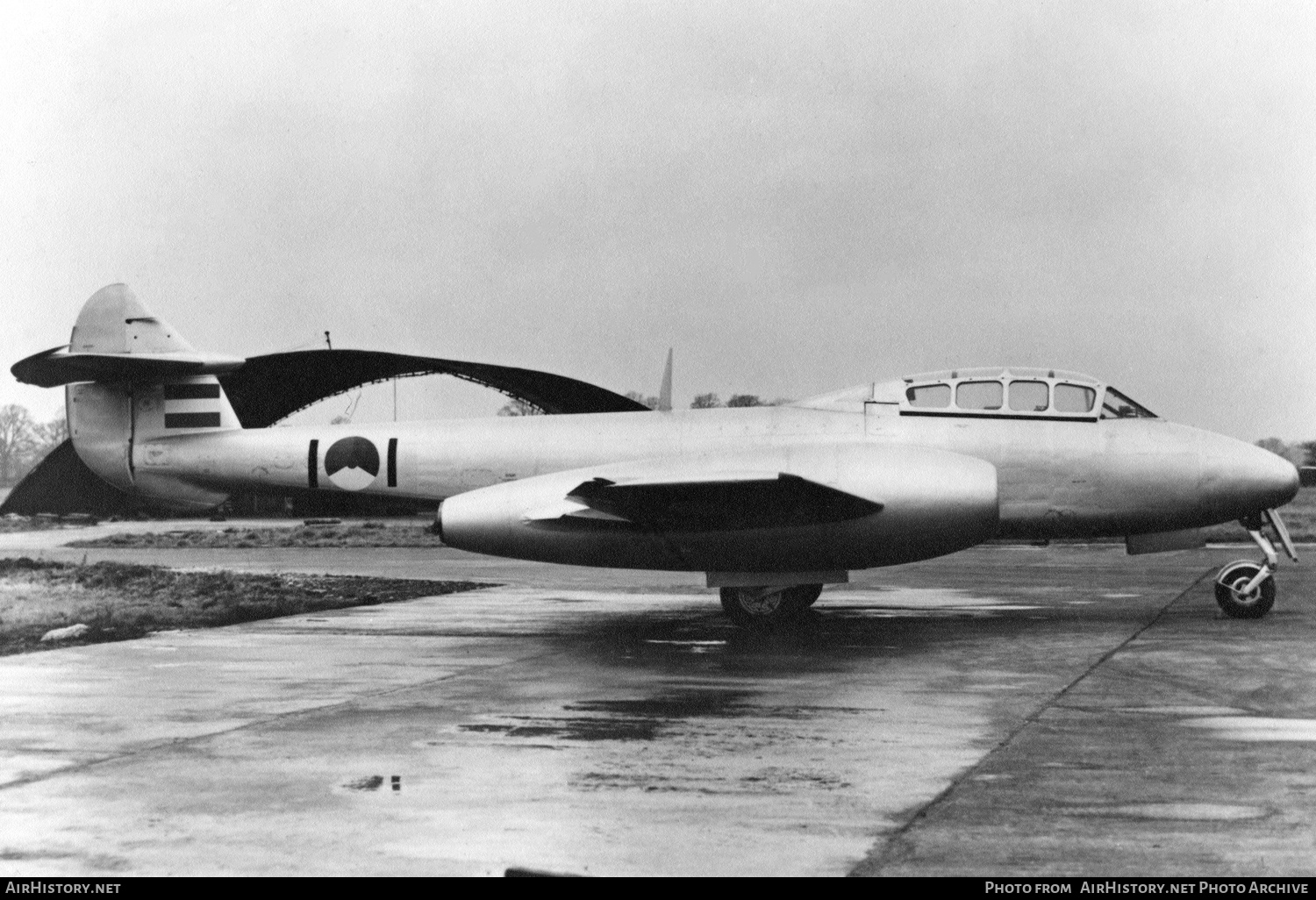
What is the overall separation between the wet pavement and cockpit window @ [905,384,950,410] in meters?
2.41

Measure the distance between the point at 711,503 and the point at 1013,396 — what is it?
12.2ft

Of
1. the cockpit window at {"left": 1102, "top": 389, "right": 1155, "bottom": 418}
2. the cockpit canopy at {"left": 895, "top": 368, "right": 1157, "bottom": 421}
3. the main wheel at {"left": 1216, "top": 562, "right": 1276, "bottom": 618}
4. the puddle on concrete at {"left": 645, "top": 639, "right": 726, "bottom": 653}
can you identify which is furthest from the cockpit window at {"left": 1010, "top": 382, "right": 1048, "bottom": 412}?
the puddle on concrete at {"left": 645, "top": 639, "right": 726, "bottom": 653}

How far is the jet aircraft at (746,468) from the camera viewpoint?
42.9 feet

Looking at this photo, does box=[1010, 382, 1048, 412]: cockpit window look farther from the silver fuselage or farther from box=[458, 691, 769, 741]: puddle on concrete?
box=[458, 691, 769, 741]: puddle on concrete

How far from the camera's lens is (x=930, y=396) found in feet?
47.5

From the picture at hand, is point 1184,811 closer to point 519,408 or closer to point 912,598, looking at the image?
point 912,598

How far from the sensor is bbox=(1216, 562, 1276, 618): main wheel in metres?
14.6

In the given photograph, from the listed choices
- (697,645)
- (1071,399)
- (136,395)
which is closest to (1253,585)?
(1071,399)

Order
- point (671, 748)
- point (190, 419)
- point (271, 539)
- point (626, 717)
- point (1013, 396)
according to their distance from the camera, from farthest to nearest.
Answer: point (271, 539), point (190, 419), point (1013, 396), point (626, 717), point (671, 748)

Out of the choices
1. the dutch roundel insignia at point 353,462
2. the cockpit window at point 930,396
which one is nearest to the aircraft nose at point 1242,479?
the cockpit window at point 930,396

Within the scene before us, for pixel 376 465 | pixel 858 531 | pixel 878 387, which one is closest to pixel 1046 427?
pixel 878 387

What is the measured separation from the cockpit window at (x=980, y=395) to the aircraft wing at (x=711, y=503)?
218 cm

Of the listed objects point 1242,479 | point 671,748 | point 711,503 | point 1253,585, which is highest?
point 1242,479

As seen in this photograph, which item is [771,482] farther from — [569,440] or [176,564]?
[176,564]
